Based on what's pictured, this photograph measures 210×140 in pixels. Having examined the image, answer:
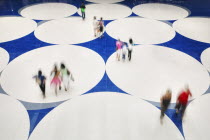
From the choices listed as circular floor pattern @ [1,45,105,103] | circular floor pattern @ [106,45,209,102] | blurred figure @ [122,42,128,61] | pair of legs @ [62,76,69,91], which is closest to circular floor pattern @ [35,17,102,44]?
circular floor pattern @ [1,45,105,103]

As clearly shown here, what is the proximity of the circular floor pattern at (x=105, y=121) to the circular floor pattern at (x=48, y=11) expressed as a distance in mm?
12878

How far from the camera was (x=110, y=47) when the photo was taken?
15.1 metres

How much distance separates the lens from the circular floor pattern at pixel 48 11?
2031 centimetres

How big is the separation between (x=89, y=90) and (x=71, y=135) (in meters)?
2.99

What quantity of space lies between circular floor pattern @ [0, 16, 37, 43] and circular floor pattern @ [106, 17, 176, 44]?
698 centimetres

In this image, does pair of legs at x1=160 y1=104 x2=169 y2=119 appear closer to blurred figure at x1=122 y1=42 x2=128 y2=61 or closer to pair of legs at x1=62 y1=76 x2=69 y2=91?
pair of legs at x1=62 y1=76 x2=69 y2=91

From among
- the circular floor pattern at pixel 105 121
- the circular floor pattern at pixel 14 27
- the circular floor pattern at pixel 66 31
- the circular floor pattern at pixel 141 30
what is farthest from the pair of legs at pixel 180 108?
the circular floor pattern at pixel 14 27

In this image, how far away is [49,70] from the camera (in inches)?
483

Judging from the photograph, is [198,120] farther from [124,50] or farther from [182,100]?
[124,50]

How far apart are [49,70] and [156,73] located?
647 cm

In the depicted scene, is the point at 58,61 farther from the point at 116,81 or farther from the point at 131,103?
the point at 131,103

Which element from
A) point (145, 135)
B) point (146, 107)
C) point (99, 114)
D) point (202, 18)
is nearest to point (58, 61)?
point (99, 114)

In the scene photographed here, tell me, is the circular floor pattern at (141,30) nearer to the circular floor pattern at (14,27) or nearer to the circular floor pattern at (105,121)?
the circular floor pattern at (14,27)

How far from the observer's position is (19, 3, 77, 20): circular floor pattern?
66.6 feet
